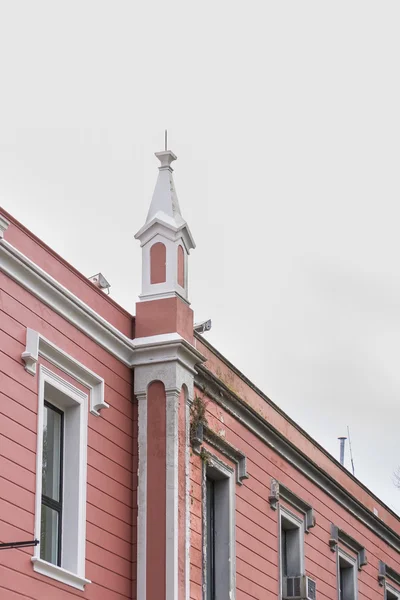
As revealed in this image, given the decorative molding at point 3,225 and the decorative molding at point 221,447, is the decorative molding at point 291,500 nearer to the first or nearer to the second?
the decorative molding at point 221,447

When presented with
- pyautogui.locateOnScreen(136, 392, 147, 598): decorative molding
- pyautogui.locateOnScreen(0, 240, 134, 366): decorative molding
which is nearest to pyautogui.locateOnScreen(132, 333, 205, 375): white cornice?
pyautogui.locateOnScreen(0, 240, 134, 366): decorative molding

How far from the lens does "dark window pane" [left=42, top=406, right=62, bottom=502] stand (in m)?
14.7

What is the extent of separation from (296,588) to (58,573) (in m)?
7.12

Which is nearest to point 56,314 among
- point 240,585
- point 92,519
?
point 92,519

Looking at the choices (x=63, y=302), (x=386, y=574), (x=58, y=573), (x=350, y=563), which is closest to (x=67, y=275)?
(x=63, y=302)

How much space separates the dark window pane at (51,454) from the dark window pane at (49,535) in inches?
7.8

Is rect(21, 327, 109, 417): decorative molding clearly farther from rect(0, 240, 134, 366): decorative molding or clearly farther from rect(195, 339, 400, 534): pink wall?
rect(195, 339, 400, 534): pink wall

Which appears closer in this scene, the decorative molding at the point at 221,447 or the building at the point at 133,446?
the building at the point at 133,446

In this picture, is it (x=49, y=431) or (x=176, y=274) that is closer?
(x=49, y=431)

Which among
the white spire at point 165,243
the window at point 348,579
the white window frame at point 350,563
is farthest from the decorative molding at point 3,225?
the window at point 348,579

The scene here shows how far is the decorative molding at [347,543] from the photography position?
22.6 m

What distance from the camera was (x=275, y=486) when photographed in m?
20.0

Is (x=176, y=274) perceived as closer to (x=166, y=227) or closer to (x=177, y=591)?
(x=166, y=227)

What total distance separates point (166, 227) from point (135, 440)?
2.91 meters
